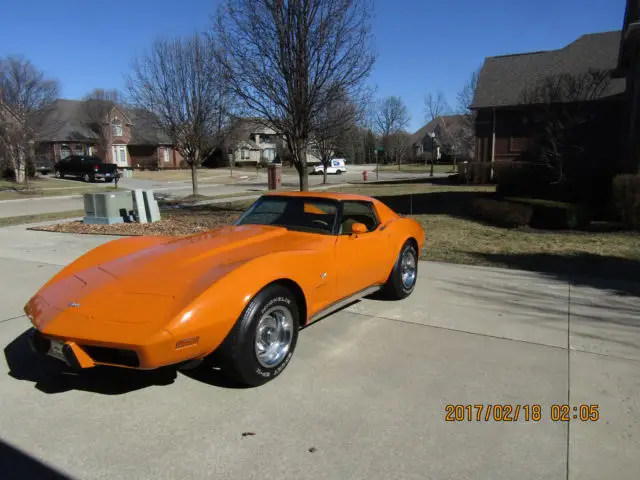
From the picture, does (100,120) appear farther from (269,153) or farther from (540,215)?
(540,215)

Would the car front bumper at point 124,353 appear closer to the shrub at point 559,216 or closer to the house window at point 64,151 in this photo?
→ the shrub at point 559,216

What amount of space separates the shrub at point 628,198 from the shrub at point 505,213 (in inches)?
65.9

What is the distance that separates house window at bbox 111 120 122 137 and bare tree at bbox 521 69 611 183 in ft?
173

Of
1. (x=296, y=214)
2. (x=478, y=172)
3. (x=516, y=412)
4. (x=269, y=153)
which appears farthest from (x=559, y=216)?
(x=269, y=153)

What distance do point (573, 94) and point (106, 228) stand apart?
48.7ft

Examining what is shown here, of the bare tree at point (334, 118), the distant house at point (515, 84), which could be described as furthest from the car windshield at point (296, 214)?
the distant house at point (515, 84)

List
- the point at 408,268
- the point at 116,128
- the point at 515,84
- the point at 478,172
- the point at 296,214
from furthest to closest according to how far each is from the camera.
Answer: the point at 116,128, the point at 515,84, the point at 478,172, the point at 408,268, the point at 296,214

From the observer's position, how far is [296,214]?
469cm

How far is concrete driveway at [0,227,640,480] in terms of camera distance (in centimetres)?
253

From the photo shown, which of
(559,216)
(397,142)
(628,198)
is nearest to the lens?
(628,198)

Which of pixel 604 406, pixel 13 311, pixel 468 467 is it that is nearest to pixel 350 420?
pixel 468 467

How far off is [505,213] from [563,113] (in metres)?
7.08

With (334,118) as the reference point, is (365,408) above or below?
below

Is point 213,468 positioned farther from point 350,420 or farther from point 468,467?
point 468,467
